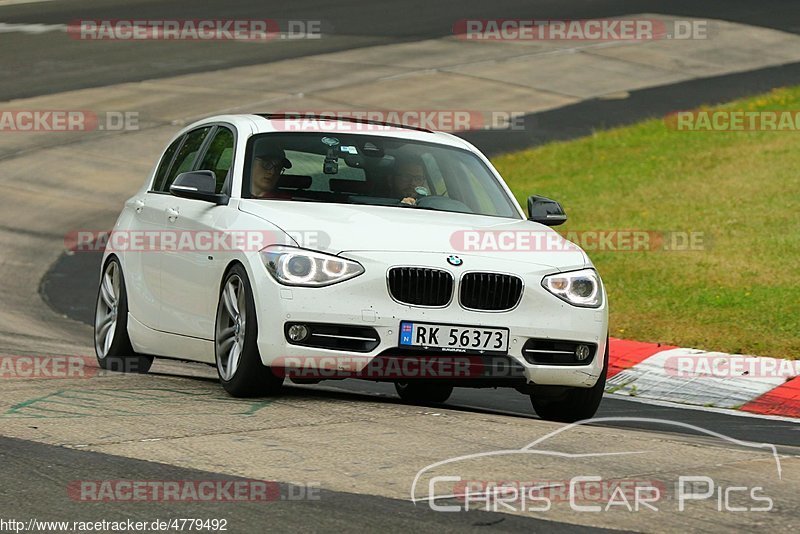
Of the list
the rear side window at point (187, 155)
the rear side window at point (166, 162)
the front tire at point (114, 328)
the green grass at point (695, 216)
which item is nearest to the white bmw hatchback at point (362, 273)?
the rear side window at point (187, 155)

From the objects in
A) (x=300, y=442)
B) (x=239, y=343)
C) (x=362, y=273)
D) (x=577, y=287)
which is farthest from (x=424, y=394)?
(x=300, y=442)

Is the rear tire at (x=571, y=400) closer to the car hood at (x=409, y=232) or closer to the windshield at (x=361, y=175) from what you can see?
the car hood at (x=409, y=232)

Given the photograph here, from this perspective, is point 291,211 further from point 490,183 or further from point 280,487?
point 280,487

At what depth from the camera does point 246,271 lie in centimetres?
869

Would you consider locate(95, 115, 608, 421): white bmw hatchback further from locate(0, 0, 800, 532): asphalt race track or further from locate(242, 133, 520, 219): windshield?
locate(0, 0, 800, 532): asphalt race track

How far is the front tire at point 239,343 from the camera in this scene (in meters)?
8.59

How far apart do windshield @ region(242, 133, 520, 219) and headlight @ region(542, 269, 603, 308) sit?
3.58ft

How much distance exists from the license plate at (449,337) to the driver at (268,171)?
58.6 inches

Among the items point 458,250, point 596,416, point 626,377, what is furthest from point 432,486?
point 626,377

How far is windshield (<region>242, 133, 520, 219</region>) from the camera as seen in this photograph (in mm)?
9609

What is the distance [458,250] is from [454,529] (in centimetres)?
306

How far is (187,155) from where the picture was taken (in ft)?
35.4

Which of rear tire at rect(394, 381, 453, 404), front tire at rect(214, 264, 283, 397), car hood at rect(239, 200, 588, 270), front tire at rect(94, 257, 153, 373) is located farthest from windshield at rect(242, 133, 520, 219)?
front tire at rect(94, 257, 153, 373)

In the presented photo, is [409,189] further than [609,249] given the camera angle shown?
No
